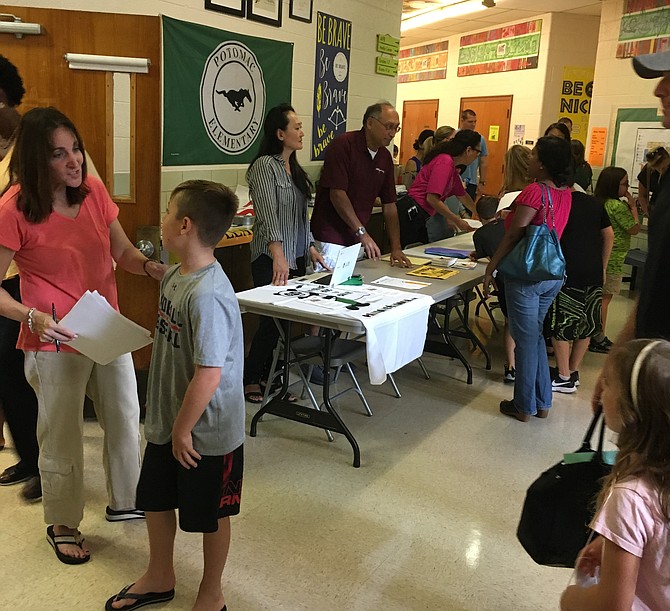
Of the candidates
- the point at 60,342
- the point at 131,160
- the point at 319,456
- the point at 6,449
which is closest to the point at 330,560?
the point at 319,456

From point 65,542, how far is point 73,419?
16.6 inches

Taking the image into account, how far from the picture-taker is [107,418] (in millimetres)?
2219

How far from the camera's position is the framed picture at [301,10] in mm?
5094

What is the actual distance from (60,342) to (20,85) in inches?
47.5

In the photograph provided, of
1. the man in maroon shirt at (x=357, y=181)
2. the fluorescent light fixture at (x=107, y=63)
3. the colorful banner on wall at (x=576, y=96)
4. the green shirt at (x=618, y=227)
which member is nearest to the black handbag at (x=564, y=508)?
the man in maroon shirt at (x=357, y=181)

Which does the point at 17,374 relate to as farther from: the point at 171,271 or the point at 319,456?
the point at 319,456

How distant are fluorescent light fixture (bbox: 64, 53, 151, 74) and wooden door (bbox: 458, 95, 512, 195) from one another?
23.9 ft

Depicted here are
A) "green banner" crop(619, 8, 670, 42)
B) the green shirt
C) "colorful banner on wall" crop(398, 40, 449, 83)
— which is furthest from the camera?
"colorful banner on wall" crop(398, 40, 449, 83)

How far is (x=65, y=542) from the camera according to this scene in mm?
2164

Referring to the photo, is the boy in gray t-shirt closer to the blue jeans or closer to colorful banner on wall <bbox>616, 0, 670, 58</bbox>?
the blue jeans

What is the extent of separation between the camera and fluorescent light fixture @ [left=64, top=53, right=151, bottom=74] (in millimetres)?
2836

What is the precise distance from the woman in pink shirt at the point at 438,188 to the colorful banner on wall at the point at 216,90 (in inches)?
51.1

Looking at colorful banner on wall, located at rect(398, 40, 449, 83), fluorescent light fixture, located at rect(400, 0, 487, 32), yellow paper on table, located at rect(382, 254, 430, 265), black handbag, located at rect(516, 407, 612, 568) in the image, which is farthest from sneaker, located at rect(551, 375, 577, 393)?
colorful banner on wall, located at rect(398, 40, 449, 83)

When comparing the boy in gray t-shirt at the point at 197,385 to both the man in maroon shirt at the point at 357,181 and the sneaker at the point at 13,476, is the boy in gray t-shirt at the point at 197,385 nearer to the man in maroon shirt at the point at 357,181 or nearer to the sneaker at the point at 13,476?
the sneaker at the point at 13,476
